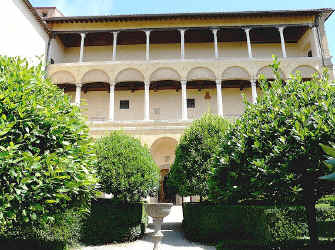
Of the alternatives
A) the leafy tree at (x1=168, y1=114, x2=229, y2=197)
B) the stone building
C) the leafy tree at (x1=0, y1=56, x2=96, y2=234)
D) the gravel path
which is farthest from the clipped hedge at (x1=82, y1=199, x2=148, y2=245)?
the stone building

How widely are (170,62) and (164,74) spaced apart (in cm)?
91

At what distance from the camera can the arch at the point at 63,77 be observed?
19406 millimetres

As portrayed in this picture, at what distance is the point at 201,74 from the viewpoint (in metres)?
19.0

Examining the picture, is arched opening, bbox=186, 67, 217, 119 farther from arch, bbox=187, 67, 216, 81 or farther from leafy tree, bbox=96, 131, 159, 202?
leafy tree, bbox=96, 131, 159, 202

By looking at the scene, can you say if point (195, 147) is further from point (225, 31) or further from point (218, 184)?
point (225, 31)

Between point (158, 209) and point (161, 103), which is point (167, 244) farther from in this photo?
point (161, 103)

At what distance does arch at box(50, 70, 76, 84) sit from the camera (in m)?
19.4

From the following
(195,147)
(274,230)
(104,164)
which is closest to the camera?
(274,230)

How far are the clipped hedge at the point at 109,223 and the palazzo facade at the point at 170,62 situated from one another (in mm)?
8300

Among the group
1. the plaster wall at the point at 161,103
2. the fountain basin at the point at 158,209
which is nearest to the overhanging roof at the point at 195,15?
the plaster wall at the point at 161,103

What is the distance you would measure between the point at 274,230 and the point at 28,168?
6.40 metres

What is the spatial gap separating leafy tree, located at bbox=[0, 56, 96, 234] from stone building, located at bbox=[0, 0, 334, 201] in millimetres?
11947

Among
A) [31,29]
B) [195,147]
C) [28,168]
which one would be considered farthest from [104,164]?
[31,29]

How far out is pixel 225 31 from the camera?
67.1 feet
